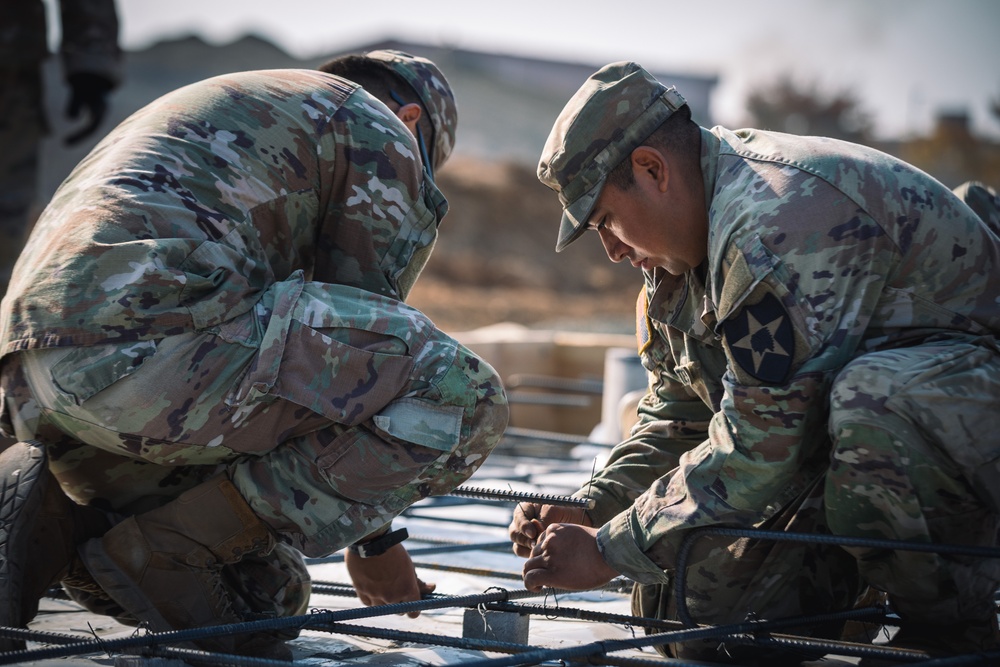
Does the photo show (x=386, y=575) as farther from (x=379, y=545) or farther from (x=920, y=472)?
(x=920, y=472)

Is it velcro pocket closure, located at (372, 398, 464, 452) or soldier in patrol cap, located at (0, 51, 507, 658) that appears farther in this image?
velcro pocket closure, located at (372, 398, 464, 452)

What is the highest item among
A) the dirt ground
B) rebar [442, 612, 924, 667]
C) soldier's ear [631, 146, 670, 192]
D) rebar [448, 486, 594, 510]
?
soldier's ear [631, 146, 670, 192]

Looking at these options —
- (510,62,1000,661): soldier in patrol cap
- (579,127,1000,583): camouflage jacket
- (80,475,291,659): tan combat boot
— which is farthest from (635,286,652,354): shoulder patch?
(80,475,291,659): tan combat boot

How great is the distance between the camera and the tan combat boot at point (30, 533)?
2.42 m

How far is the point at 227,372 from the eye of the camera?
2500 millimetres

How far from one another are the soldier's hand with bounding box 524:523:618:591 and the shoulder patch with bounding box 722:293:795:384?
1.74 ft

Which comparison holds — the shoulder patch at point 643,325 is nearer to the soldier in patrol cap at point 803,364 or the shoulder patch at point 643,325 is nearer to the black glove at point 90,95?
the soldier in patrol cap at point 803,364

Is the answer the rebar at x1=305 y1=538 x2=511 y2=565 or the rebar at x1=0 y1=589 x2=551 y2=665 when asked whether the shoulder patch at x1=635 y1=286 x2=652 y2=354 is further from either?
the rebar at x1=305 y1=538 x2=511 y2=565

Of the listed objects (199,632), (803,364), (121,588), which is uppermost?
(803,364)

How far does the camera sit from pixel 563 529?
2557 mm

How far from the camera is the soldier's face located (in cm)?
260

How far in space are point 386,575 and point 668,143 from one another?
125 centimetres

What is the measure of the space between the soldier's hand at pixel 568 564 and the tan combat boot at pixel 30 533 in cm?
104

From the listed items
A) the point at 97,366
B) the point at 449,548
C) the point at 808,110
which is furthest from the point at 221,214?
the point at 808,110
